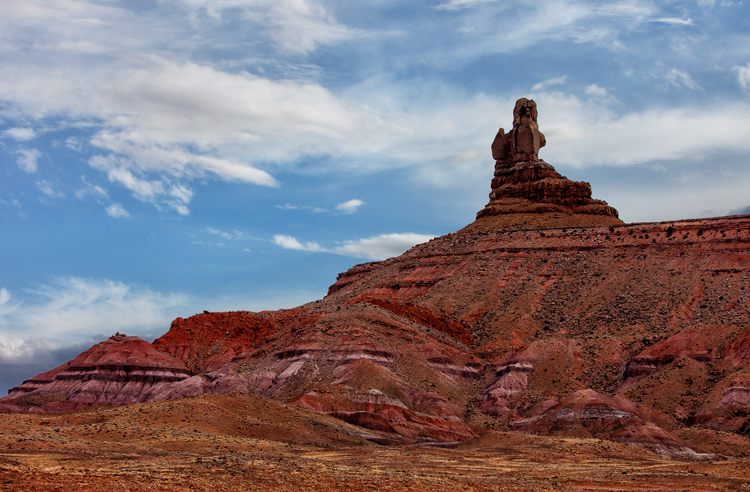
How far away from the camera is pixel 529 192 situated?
403ft

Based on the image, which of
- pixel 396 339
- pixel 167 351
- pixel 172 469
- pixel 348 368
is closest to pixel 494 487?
pixel 172 469

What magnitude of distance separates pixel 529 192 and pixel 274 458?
3457 inches

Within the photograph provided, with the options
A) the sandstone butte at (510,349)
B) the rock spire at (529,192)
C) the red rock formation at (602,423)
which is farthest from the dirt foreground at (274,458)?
the rock spire at (529,192)

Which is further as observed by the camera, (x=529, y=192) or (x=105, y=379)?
(x=529, y=192)

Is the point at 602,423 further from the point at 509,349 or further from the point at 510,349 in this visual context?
the point at 509,349

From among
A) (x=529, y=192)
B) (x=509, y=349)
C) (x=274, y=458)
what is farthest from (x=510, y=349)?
(x=274, y=458)

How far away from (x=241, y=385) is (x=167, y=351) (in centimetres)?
2077

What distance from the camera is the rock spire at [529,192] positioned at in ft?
384

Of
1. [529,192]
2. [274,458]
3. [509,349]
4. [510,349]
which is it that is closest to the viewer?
[274,458]

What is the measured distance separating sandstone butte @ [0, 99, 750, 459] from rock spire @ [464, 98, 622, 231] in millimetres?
1499

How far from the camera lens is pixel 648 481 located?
40875 mm

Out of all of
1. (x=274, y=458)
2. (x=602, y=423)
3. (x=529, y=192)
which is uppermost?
(x=529, y=192)

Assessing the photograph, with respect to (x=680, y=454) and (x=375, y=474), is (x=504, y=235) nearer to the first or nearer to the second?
(x=680, y=454)

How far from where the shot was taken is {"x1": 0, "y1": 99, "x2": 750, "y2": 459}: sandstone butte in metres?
66.2
